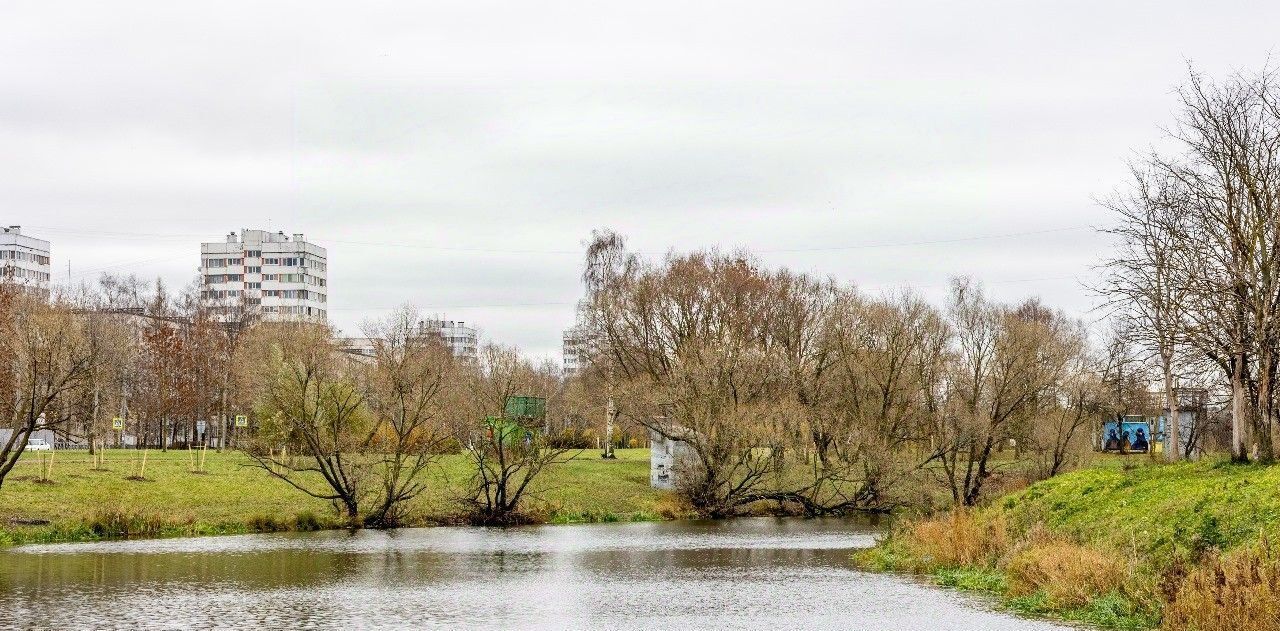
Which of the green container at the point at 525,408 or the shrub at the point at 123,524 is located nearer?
the shrub at the point at 123,524

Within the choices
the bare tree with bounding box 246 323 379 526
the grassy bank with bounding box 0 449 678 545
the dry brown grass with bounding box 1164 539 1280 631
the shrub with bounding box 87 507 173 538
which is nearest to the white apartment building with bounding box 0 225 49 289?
the grassy bank with bounding box 0 449 678 545

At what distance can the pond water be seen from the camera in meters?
27.6

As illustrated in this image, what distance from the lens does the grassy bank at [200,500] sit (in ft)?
166

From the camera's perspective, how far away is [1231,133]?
1518 inches

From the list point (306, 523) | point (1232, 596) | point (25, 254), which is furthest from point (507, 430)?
point (25, 254)

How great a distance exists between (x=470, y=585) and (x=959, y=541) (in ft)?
42.8

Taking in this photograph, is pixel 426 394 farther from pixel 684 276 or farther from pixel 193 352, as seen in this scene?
pixel 193 352

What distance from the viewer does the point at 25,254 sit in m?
165

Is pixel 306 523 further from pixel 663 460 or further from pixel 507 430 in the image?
pixel 663 460

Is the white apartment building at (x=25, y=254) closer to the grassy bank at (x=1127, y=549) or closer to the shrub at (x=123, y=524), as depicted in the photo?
the shrub at (x=123, y=524)

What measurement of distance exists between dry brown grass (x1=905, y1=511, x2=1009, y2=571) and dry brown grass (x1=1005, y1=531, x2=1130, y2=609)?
3.58 meters

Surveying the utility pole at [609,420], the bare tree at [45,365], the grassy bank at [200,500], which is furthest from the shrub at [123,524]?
the utility pole at [609,420]

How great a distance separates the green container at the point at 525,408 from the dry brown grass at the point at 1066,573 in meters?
33.3

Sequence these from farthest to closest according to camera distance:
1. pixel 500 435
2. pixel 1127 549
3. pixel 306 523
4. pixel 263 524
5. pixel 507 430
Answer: pixel 507 430
pixel 500 435
pixel 306 523
pixel 263 524
pixel 1127 549
